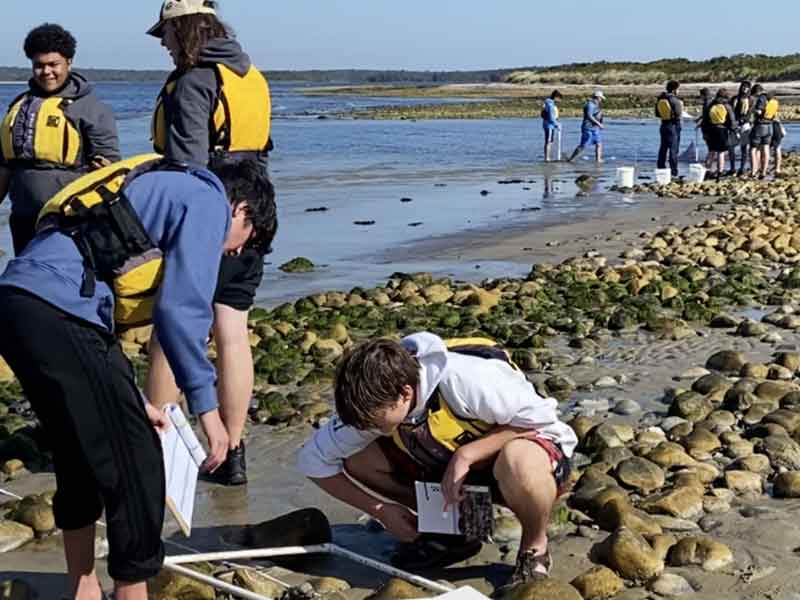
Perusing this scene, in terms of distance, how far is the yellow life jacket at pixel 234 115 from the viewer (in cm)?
459

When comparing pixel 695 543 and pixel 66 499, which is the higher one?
pixel 66 499

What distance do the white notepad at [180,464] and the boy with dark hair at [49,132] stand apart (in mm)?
2240

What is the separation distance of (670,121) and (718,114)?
0.81 meters

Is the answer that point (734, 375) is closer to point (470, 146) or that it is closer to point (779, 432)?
point (779, 432)

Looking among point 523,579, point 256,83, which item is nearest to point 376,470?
point 523,579

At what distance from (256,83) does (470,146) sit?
1028 inches

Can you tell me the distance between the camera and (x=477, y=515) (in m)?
3.88

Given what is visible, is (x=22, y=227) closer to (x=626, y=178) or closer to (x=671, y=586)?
(x=671, y=586)

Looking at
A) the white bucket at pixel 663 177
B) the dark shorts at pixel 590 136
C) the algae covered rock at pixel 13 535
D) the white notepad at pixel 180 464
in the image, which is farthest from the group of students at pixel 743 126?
the white notepad at pixel 180 464

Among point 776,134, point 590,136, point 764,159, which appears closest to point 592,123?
point 590,136

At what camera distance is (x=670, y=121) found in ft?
64.1

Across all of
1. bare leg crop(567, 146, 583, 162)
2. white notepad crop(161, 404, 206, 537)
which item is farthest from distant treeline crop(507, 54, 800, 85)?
white notepad crop(161, 404, 206, 537)

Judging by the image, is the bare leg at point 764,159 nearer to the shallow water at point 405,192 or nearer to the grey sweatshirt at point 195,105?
the shallow water at point 405,192

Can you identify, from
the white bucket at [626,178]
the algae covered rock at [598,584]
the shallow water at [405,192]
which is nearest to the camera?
the algae covered rock at [598,584]
